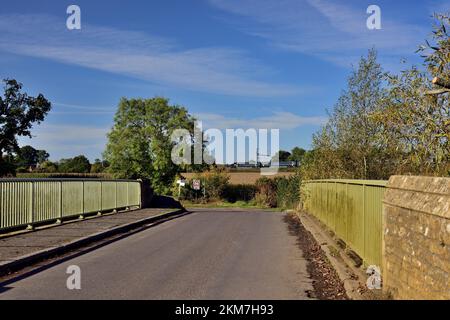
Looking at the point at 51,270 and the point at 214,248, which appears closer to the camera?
the point at 51,270

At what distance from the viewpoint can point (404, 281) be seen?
21.3ft

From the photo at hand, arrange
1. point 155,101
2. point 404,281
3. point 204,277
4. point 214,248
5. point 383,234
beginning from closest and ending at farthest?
point 404,281, point 383,234, point 204,277, point 214,248, point 155,101

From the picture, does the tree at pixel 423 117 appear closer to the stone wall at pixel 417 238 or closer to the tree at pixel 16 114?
the stone wall at pixel 417 238

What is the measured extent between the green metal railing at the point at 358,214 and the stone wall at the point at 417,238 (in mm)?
876

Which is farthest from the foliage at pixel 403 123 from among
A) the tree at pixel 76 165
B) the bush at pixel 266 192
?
the tree at pixel 76 165

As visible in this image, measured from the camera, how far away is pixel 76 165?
97875 mm

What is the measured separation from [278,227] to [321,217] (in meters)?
1.71

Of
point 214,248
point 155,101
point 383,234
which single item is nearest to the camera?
point 383,234

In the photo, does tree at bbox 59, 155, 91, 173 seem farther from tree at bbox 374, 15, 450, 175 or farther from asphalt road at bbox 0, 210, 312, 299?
tree at bbox 374, 15, 450, 175

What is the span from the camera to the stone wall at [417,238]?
527 cm

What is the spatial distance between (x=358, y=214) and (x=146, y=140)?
47405mm
